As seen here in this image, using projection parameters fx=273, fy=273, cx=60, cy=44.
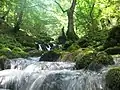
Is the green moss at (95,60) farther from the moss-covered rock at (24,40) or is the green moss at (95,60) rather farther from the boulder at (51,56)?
the moss-covered rock at (24,40)

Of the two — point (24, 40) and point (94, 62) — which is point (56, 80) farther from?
point (24, 40)

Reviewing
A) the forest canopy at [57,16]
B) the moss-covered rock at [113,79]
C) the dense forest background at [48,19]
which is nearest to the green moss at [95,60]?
the moss-covered rock at [113,79]

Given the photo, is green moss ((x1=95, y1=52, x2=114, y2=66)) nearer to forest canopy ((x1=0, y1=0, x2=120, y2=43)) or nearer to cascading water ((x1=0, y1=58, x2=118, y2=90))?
cascading water ((x1=0, y1=58, x2=118, y2=90))

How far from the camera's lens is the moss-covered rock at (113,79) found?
6766 millimetres

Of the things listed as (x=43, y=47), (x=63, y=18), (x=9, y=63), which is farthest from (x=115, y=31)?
(x=63, y=18)

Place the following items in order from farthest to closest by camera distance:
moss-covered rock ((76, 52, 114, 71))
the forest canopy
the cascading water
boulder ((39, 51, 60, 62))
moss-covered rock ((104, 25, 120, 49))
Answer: the forest canopy
boulder ((39, 51, 60, 62))
moss-covered rock ((104, 25, 120, 49))
moss-covered rock ((76, 52, 114, 71))
the cascading water

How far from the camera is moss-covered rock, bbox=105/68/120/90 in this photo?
22.2 feet

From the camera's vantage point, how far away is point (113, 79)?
685 cm

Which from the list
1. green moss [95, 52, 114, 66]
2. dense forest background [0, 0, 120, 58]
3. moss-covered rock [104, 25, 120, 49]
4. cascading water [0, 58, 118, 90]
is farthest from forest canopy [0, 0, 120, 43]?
green moss [95, 52, 114, 66]

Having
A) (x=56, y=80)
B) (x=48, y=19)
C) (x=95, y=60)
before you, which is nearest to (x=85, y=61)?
(x=95, y=60)

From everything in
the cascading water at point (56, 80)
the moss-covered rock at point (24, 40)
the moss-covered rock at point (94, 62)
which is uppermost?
the moss-covered rock at point (94, 62)

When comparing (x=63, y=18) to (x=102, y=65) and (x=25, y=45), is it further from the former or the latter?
(x=102, y=65)

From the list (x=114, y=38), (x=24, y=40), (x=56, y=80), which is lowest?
(x=24, y=40)

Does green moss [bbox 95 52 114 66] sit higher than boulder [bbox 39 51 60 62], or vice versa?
green moss [bbox 95 52 114 66]
